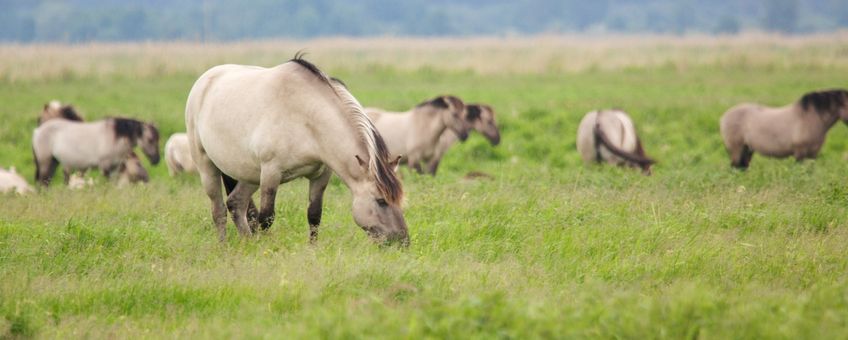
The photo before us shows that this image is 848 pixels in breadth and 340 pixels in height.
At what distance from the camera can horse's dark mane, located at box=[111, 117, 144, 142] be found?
49.4ft

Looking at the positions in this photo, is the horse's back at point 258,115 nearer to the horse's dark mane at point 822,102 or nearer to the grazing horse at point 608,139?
the grazing horse at point 608,139

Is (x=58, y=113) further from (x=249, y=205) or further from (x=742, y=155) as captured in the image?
(x=742, y=155)

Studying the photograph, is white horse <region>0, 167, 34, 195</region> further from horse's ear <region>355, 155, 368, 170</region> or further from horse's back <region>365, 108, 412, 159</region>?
horse's ear <region>355, 155, 368, 170</region>

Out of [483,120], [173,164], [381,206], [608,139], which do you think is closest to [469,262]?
[381,206]

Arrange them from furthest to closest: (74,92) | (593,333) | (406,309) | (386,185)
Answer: (74,92), (386,185), (406,309), (593,333)

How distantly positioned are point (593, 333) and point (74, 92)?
75.4 ft

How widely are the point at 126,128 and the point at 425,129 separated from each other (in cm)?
485

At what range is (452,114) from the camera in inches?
580

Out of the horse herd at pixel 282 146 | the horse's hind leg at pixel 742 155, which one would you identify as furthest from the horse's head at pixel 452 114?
the horse herd at pixel 282 146

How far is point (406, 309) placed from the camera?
5.64 meters

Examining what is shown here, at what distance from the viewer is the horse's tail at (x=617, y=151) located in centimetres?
1342

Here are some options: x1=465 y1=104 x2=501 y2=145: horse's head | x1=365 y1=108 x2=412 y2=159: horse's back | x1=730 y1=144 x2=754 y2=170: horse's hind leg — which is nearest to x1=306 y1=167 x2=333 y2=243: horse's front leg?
x1=365 y1=108 x2=412 y2=159: horse's back

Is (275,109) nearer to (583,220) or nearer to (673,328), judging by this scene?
(583,220)

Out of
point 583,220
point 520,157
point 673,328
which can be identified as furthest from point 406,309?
point 520,157
